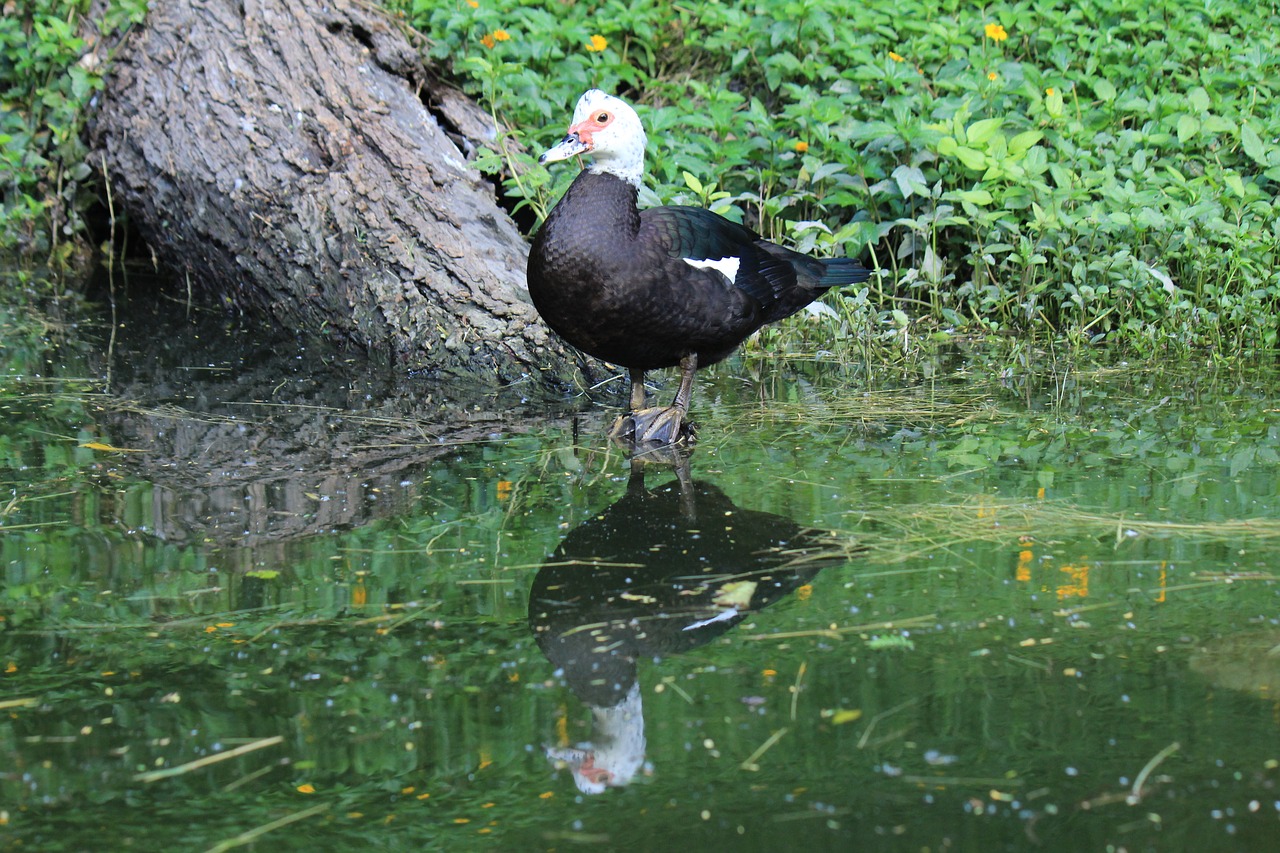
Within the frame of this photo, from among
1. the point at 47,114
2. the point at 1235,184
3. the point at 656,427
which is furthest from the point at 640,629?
the point at 47,114

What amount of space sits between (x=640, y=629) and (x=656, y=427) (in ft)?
5.26

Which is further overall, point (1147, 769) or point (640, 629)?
point (640, 629)

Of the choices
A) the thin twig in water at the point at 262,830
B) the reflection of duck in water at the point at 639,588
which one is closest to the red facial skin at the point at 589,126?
the reflection of duck in water at the point at 639,588

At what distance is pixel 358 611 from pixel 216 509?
94 centimetres

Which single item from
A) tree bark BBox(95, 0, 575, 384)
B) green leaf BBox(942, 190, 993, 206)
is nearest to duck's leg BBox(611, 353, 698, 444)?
tree bark BBox(95, 0, 575, 384)

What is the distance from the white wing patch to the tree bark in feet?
3.02

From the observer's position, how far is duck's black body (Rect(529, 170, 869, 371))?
4.48 m

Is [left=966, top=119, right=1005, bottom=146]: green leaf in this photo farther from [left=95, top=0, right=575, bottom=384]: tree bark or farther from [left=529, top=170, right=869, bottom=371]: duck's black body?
[left=95, top=0, right=575, bottom=384]: tree bark

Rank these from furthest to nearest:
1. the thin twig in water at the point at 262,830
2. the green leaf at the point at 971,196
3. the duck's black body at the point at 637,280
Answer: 1. the green leaf at the point at 971,196
2. the duck's black body at the point at 637,280
3. the thin twig in water at the point at 262,830

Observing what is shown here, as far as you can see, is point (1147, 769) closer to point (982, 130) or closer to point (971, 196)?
point (971, 196)

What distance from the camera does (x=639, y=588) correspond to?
3.40m

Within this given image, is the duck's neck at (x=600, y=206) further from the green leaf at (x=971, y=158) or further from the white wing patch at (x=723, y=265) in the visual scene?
the green leaf at (x=971, y=158)

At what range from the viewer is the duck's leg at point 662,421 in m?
4.70

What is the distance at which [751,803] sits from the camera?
2.48 metres
